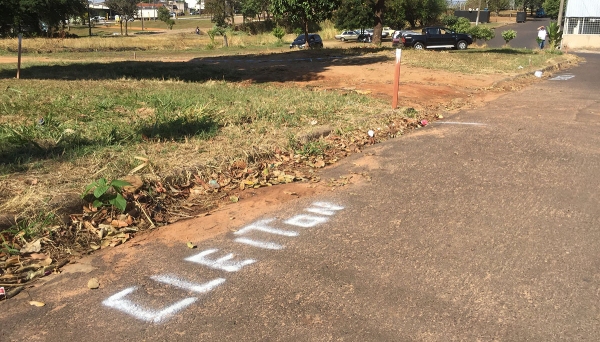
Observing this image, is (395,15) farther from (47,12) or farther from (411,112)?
(411,112)

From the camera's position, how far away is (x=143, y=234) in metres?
4.60

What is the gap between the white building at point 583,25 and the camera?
4650cm

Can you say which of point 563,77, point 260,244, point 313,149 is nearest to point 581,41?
point 563,77

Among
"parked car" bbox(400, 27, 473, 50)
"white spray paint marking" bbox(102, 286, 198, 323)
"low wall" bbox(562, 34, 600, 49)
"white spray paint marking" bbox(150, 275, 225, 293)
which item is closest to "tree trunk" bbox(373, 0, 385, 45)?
"parked car" bbox(400, 27, 473, 50)

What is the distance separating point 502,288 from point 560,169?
3.34 meters

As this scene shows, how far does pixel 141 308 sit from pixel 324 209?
214 cm

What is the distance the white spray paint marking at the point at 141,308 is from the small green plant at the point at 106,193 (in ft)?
4.17

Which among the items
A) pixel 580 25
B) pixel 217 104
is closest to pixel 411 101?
pixel 217 104

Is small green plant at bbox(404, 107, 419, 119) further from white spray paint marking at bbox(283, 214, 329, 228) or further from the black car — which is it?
the black car

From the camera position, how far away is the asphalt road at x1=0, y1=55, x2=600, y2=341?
3152 millimetres

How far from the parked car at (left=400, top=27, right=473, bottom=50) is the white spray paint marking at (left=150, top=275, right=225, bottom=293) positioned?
1274 inches

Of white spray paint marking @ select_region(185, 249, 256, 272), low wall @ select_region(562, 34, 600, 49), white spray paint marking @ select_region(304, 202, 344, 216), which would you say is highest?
low wall @ select_region(562, 34, 600, 49)

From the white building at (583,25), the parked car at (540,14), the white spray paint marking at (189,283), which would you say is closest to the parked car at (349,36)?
the white building at (583,25)

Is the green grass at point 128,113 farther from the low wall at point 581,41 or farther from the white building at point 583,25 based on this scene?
the white building at point 583,25
